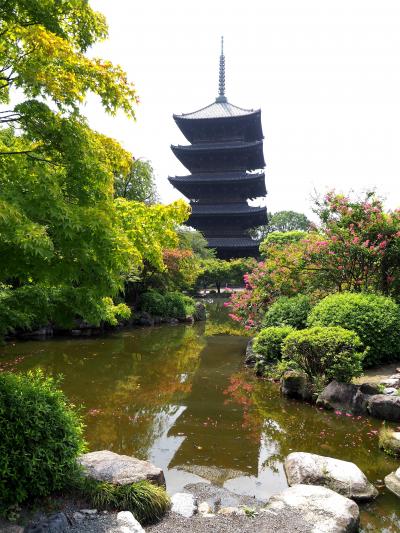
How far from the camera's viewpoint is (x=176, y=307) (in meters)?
20.0

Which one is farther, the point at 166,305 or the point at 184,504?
the point at 166,305

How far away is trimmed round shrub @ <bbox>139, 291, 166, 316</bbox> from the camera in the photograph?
18.9 meters

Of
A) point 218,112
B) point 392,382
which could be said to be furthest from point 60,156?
point 218,112

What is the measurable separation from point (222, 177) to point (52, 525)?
33792 mm

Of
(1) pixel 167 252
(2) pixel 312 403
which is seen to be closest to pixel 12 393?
(2) pixel 312 403

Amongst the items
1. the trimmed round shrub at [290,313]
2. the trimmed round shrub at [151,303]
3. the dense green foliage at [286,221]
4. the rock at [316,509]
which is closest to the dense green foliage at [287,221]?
the dense green foliage at [286,221]

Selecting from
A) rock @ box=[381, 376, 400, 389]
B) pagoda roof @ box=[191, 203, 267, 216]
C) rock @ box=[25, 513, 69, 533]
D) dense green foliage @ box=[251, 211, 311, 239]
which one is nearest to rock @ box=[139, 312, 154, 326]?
rock @ box=[381, 376, 400, 389]

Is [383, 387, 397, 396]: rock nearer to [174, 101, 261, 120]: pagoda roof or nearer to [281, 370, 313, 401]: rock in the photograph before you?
[281, 370, 313, 401]: rock

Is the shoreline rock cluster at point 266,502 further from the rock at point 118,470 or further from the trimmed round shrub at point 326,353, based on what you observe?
the trimmed round shrub at point 326,353

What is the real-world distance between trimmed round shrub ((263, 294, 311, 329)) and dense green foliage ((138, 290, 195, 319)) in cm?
917

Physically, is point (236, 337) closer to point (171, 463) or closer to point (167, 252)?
point (167, 252)

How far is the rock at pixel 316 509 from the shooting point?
134 inches

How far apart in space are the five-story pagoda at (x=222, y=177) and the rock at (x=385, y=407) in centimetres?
2853

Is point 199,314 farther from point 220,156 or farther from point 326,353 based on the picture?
point 220,156
